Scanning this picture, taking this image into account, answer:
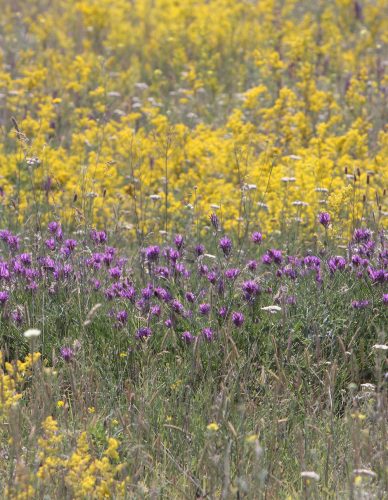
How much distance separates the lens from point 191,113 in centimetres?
809

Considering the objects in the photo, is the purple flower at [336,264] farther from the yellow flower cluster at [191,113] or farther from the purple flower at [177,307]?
the purple flower at [177,307]

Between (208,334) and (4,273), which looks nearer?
(208,334)

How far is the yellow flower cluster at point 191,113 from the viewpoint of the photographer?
564cm

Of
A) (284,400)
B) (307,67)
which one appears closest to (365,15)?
(307,67)

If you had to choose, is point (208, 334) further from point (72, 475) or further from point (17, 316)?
point (72, 475)

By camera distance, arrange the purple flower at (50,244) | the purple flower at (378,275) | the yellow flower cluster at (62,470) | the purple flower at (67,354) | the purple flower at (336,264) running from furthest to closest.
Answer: the purple flower at (50,244) → the purple flower at (336,264) → the purple flower at (378,275) → the purple flower at (67,354) → the yellow flower cluster at (62,470)

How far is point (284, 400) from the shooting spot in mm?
3342

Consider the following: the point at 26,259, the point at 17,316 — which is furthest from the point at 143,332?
the point at 26,259

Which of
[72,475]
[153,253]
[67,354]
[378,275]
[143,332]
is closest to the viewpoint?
[72,475]

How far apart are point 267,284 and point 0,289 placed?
1125 millimetres

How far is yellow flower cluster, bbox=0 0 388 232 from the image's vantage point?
5645 millimetres

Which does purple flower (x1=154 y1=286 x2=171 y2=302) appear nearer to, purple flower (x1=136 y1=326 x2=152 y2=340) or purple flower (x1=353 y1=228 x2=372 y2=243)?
purple flower (x1=136 y1=326 x2=152 y2=340)

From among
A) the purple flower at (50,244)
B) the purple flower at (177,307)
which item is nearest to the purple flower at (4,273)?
the purple flower at (50,244)

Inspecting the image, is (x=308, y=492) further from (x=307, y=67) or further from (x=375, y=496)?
(x=307, y=67)
